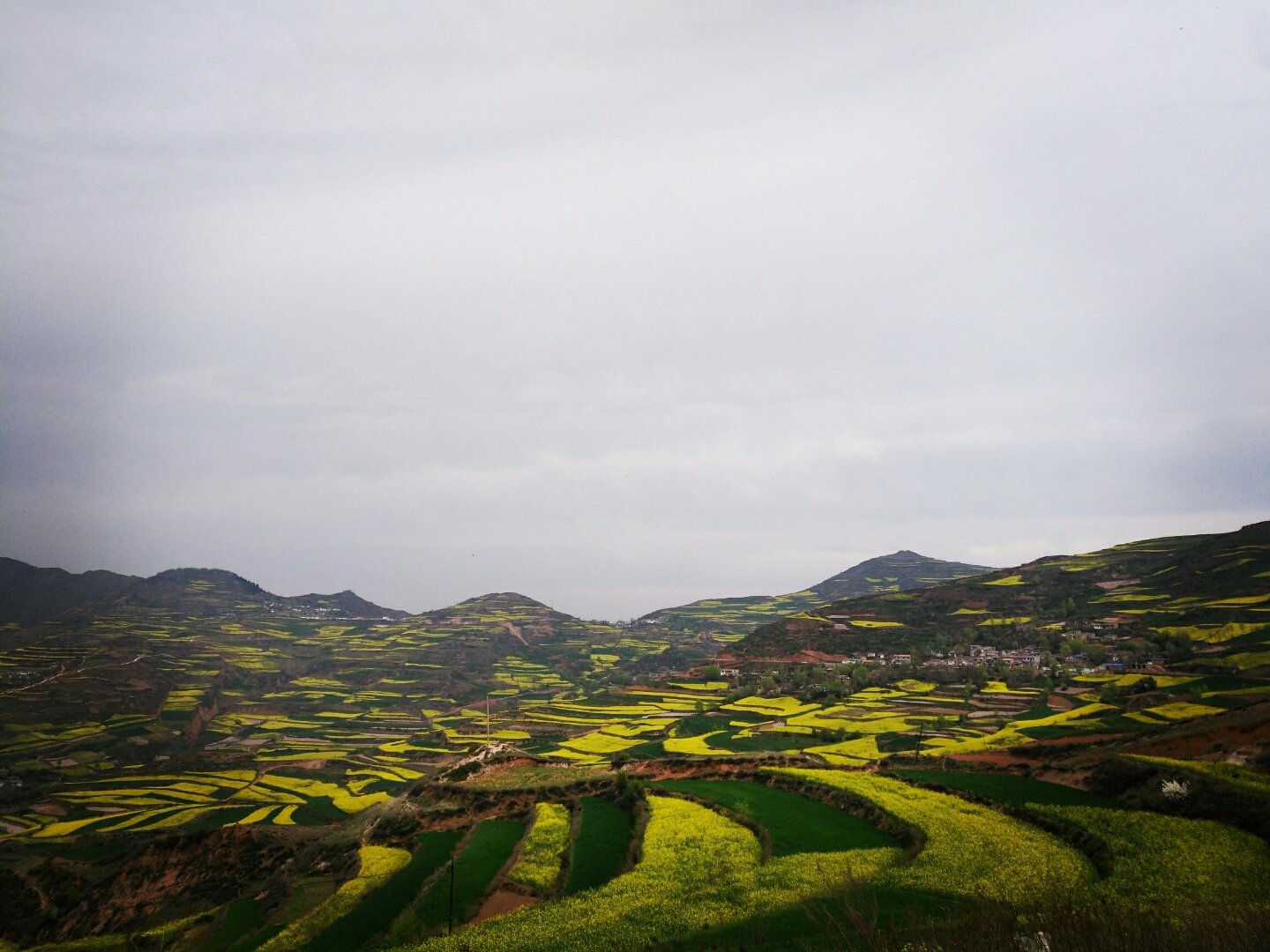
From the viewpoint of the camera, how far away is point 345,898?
27156 mm

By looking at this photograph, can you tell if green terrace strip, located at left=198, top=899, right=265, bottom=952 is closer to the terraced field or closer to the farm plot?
the terraced field

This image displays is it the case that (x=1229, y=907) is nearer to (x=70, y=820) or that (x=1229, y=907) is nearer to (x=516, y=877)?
(x=516, y=877)

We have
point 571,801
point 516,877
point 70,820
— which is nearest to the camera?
point 516,877

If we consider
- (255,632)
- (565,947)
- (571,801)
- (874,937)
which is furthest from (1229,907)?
(255,632)

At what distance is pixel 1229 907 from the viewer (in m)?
14.5

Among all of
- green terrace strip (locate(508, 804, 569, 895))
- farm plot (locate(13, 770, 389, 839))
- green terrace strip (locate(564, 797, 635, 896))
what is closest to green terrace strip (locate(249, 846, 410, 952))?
green terrace strip (locate(508, 804, 569, 895))

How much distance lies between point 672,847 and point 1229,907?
17.5 metres

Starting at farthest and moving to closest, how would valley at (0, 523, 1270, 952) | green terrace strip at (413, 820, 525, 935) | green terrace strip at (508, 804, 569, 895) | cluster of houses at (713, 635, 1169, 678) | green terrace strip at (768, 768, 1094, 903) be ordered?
cluster of houses at (713, 635, 1169, 678) < green terrace strip at (508, 804, 569, 895) < green terrace strip at (413, 820, 525, 935) < valley at (0, 523, 1270, 952) < green terrace strip at (768, 768, 1094, 903)

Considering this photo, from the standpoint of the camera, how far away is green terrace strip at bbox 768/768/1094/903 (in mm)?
19578

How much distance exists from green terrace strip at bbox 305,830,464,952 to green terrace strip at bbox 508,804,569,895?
409 centimetres

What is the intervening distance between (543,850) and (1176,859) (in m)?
22.8

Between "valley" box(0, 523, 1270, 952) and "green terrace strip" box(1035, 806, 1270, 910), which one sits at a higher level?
"green terrace strip" box(1035, 806, 1270, 910)

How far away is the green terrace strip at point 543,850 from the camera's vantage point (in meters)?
25.8

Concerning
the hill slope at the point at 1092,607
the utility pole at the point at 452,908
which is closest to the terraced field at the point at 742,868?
the utility pole at the point at 452,908
